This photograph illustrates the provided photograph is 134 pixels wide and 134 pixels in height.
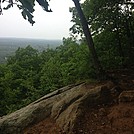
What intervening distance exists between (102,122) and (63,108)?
6.55 ft

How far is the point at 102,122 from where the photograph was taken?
9.71 m

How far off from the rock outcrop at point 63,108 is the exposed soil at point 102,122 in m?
0.23

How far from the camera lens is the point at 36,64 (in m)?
38.1

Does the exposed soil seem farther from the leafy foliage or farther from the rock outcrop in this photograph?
the leafy foliage

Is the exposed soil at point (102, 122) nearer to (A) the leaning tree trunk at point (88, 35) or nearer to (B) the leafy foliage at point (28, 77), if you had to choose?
(A) the leaning tree trunk at point (88, 35)

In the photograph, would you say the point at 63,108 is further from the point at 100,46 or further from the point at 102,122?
the point at 100,46

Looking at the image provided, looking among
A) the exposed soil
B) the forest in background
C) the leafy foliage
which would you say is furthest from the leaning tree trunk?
the leafy foliage

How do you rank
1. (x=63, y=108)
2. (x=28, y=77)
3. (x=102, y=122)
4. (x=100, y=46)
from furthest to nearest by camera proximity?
1. (x=28, y=77)
2. (x=100, y=46)
3. (x=63, y=108)
4. (x=102, y=122)

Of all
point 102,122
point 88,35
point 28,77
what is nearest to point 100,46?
point 88,35

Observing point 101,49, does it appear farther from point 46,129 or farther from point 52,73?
point 52,73

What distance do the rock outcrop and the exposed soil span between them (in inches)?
9.0

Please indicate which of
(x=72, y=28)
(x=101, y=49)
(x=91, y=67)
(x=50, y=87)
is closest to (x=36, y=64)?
(x=50, y=87)

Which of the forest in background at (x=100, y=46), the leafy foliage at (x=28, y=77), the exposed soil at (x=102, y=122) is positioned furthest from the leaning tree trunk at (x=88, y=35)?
the leafy foliage at (x=28, y=77)

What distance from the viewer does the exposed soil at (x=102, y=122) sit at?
9216mm
